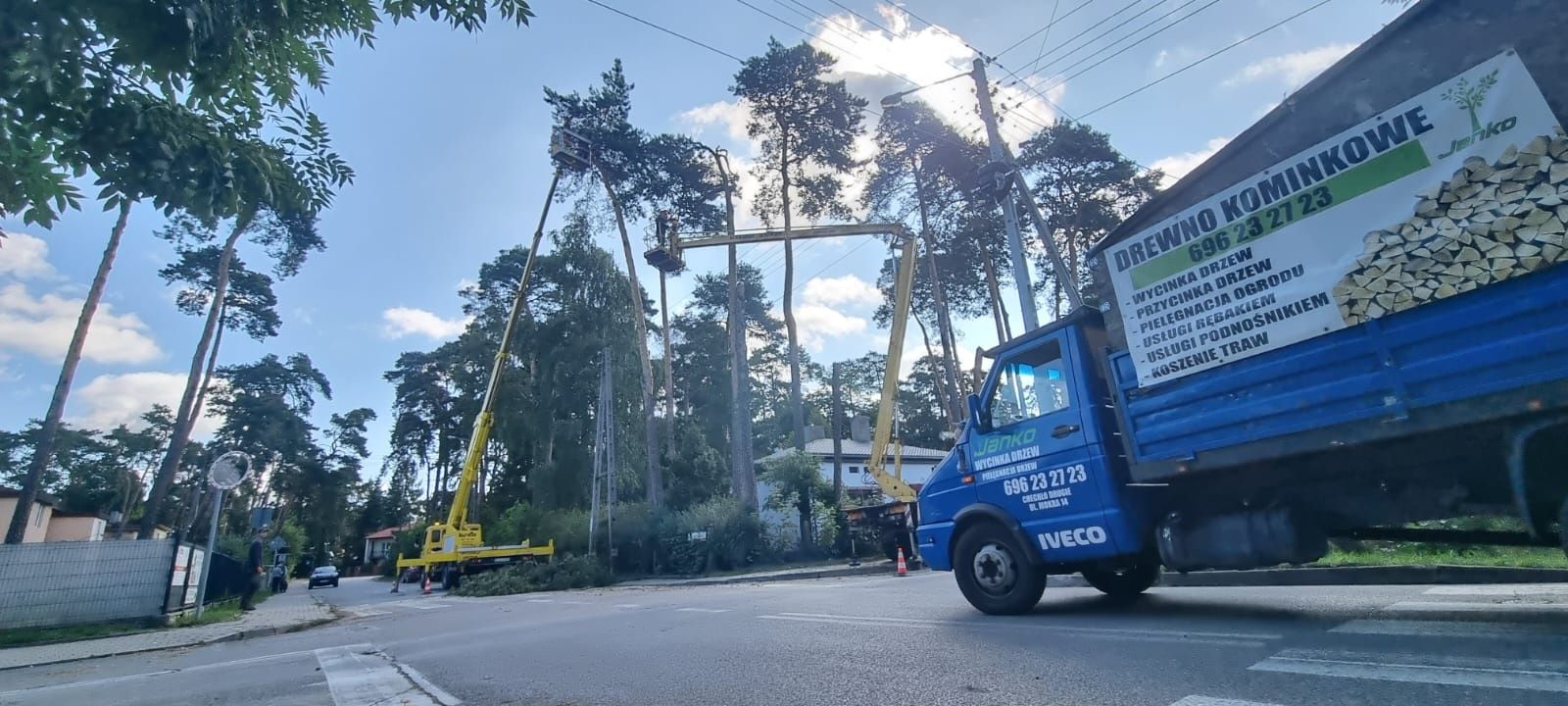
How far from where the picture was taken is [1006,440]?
649 centimetres

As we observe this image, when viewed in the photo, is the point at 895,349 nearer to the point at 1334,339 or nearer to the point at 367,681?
the point at 1334,339

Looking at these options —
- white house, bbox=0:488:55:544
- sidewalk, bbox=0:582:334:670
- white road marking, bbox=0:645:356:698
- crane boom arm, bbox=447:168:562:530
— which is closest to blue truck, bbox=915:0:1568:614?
white road marking, bbox=0:645:356:698

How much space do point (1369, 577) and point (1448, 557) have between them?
217 cm

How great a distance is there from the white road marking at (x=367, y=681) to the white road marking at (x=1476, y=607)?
669 cm

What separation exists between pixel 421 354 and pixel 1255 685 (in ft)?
189

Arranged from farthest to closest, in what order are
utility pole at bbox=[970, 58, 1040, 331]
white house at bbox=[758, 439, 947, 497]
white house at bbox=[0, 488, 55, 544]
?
white house at bbox=[758, 439, 947, 497] → white house at bbox=[0, 488, 55, 544] → utility pole at bbox=[970, 58, 1040, 331]

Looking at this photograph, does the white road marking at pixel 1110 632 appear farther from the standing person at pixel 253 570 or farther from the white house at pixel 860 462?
the white house at pixel 860 462

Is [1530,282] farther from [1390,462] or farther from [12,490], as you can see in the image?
[12,490]

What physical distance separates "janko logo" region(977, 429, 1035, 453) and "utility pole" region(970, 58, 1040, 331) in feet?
27.6

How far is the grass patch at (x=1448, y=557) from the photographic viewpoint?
7492 millimetres

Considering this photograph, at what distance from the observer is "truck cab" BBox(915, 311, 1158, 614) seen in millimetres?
5715

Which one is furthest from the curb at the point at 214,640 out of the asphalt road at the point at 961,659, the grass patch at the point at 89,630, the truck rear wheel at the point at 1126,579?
the truck rear wheel at the point at 1126,579

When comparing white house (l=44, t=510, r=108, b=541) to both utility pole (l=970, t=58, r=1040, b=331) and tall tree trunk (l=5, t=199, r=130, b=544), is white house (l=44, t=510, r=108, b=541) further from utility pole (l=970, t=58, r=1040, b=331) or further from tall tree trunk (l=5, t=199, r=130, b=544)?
utility pole (l=970, t=58, r=1040, b=331)

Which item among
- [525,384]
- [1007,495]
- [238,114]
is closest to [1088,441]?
[1007,495]
